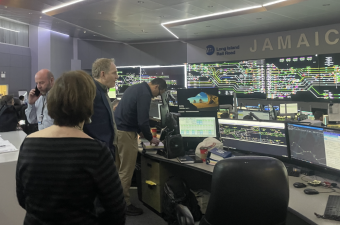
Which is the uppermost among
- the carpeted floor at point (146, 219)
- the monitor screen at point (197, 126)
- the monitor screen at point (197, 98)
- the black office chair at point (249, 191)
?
the monitor screen at point (197, 98)

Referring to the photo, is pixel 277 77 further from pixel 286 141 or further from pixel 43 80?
pixel 43 80

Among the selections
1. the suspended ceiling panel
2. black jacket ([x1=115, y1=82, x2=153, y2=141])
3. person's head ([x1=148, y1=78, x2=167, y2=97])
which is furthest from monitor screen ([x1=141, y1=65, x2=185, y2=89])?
black jacket ([x1=115, y1=82, x2=153, y2=141])

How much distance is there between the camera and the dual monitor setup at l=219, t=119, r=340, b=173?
227 cm

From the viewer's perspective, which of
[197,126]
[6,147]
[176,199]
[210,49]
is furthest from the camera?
[210,49]

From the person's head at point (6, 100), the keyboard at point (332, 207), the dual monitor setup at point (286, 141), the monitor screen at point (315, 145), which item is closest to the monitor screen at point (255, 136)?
the dual monitor setup at point (286, 141)

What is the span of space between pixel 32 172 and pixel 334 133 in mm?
2012

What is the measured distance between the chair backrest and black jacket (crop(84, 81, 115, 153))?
3.93 feet

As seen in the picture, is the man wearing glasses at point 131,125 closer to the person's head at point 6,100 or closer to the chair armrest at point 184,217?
the chair armrest at point 184,217

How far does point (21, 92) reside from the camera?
1093 centimetres

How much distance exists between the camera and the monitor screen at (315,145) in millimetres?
2219

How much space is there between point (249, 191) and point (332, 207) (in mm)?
603

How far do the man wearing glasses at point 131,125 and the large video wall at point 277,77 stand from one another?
5906mm

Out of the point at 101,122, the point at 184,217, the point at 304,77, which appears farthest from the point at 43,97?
the point at 304,77

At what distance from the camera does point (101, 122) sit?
2.52 m
